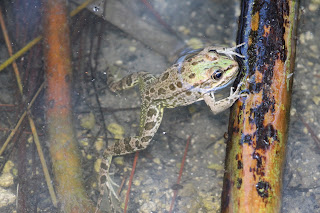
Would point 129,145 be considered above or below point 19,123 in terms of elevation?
below

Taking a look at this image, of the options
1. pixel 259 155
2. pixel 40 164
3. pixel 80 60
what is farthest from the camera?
pixel 80 60

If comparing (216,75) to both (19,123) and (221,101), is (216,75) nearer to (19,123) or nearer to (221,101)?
(221,101)

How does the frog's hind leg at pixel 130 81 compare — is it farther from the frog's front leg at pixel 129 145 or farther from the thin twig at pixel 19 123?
the thin twig at pixel 19 123

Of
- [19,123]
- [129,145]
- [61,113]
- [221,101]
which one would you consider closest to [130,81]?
[129,145]

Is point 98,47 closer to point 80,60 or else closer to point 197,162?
point 80,60

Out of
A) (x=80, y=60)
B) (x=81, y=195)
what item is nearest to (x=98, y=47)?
(x=80, y=60)

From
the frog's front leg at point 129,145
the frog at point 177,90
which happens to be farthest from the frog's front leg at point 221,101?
the frog's front leg at point 129,145

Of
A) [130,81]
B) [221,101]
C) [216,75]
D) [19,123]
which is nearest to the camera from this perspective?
[221,101]
